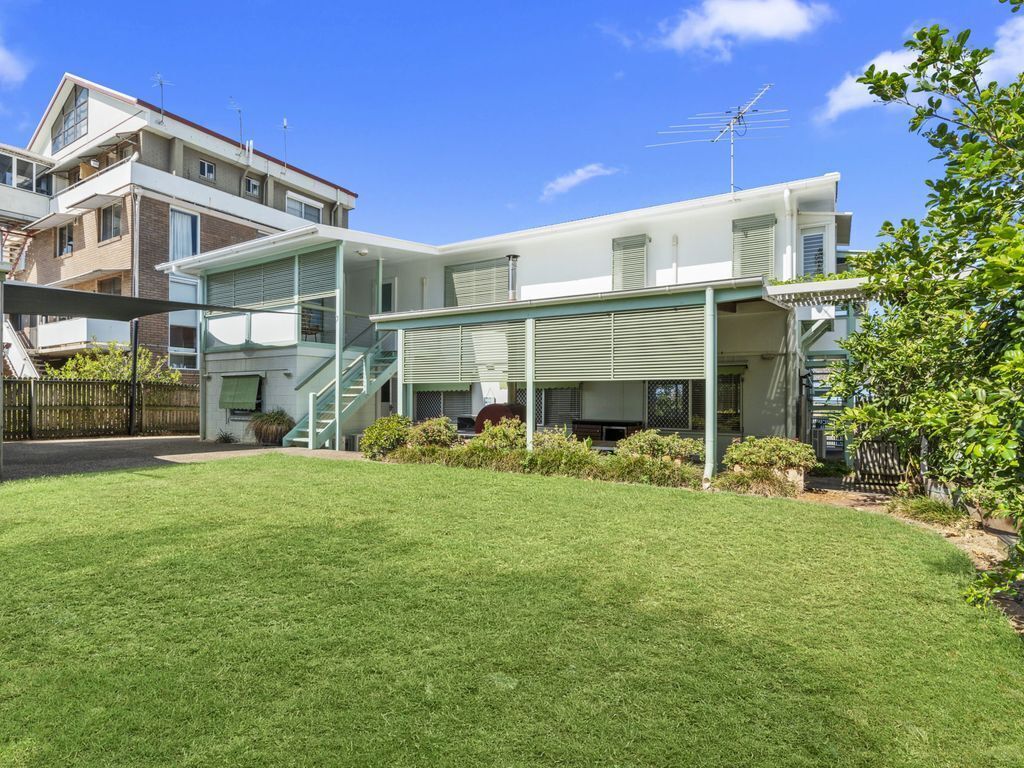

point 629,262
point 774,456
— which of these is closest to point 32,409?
point 629,262

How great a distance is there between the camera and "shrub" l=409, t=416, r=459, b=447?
1143 cm

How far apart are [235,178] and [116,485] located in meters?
20.8

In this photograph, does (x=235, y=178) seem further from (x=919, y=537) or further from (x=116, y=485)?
(x=919, y=537)

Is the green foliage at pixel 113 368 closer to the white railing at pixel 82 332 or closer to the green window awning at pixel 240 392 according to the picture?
the white railing at pixel 82 332

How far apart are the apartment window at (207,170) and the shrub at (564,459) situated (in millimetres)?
21259

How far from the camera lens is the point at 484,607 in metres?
3.65

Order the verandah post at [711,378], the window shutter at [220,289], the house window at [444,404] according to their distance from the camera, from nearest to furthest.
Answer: the verandah post at [711,378], the house window at [444,404], the window shutter at [220,289]

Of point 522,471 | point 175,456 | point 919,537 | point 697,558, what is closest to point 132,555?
point 697,558

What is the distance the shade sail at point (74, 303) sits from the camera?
411 inches

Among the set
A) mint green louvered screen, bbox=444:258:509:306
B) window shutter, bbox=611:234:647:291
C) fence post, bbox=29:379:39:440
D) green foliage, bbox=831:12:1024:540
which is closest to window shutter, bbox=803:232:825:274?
window shutter, bbox=611:234:647:291

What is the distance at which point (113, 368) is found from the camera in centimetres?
1898

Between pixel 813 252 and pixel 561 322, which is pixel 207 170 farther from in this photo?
pixel 813 252

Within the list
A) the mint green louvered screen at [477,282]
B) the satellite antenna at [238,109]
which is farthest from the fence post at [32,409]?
the satellite antenna at [238,109]

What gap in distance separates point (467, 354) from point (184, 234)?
16.7 meters
